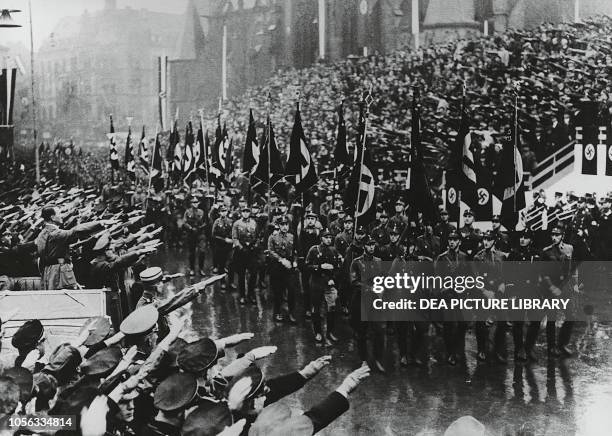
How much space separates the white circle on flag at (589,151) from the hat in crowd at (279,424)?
271 inches

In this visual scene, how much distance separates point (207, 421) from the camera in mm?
3721

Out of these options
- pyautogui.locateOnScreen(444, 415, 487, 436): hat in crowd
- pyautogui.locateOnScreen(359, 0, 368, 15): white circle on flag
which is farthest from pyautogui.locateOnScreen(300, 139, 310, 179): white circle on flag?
pyautogui.locateOnScreen(444, 415, 487, 436): hat in crowd

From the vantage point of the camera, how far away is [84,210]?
11094mm

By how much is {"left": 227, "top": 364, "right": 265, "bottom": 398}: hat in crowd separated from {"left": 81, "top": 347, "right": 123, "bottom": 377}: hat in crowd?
63 centimetres

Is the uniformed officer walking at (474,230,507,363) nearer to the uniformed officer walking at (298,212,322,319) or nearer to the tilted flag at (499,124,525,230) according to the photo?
the tilted flag at (499,124,525,230)

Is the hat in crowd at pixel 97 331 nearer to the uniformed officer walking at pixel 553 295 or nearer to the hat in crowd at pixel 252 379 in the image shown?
the hat in crowd at pixel 252 379

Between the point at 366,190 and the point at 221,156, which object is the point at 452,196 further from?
the point at 221,156

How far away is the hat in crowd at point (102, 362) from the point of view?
410 centimetres

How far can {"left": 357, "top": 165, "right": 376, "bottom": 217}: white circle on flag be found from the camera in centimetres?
923

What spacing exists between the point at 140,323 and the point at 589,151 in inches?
271

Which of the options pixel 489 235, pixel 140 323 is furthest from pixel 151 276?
pixel 489 235

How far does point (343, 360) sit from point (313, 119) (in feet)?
15.6

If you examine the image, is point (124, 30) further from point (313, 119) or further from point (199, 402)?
point (199, 402)

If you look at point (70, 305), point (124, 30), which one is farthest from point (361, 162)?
point (70, 305)
